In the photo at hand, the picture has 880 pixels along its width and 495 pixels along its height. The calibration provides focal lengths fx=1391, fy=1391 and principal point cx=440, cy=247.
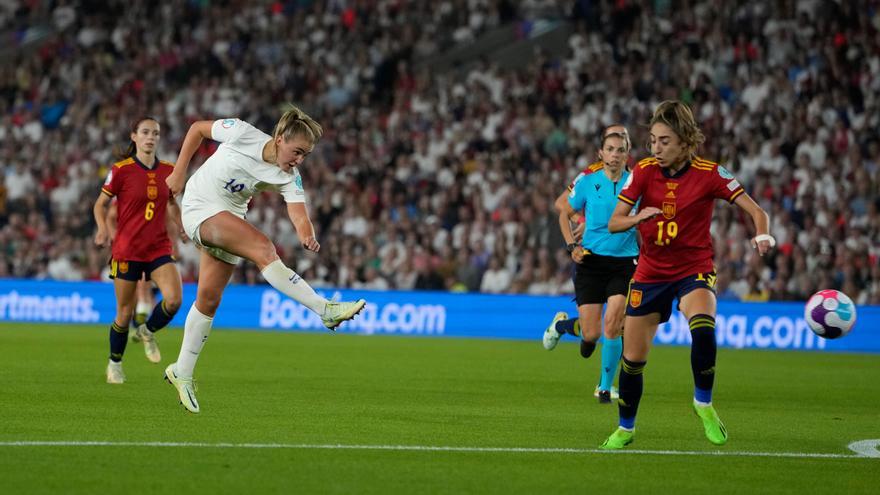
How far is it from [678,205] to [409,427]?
2.57 m

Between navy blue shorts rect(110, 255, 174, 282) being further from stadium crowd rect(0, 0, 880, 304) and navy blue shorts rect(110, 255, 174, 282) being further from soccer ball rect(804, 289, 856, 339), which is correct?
stadium crowd rect(0, 0, 880, 304)

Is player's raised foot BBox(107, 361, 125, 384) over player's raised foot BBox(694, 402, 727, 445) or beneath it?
beneath

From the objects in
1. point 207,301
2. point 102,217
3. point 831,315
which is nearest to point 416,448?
point 207,301

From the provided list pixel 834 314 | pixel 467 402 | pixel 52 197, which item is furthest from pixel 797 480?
pixel 52 197

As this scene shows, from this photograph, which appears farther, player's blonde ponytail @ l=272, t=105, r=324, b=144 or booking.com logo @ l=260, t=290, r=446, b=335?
booking.com logo @ l=260, t=290, r=446, b=335

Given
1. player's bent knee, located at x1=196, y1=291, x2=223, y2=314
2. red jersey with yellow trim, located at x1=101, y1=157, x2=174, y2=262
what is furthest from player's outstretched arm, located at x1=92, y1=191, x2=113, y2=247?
player's bent knee, located at x1=196, y1=291, x2=223, y2=314

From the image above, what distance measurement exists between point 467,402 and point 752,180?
47.0 ft

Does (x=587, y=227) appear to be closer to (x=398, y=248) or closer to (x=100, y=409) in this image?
(x=100, y=409)

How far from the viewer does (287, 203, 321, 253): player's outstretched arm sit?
32.6 feet

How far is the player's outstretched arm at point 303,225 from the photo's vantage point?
9.92m

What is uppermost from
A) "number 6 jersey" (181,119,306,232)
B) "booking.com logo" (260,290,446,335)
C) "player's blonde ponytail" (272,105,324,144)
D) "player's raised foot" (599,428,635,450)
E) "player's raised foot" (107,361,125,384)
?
"player's blonde ponytail" (272,105,324,144)

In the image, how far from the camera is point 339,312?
32.4 feet

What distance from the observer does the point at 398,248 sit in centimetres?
2753

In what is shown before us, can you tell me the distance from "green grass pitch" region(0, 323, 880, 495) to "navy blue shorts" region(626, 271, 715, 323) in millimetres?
932
